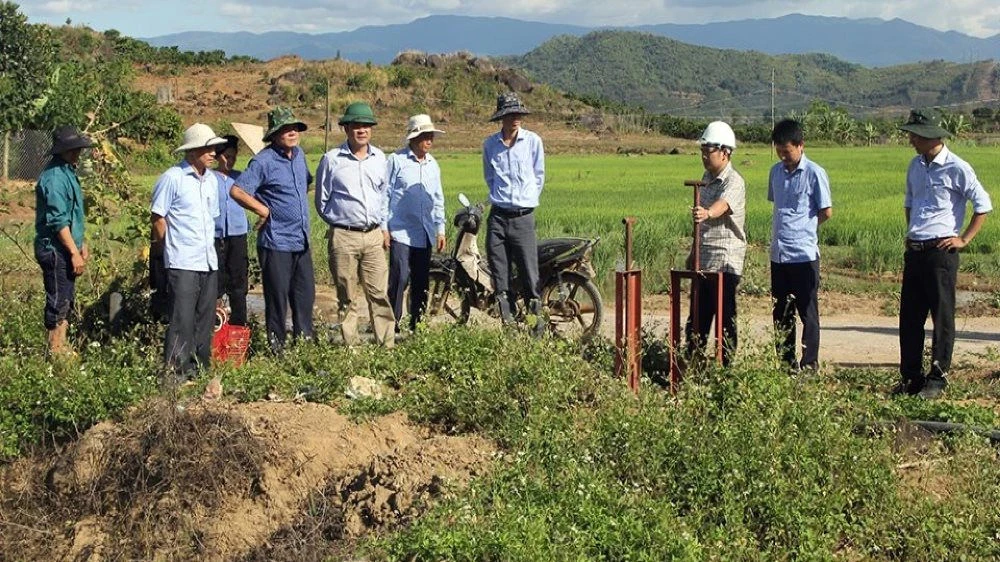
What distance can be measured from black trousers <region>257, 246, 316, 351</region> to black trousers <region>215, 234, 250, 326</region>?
17.2 inches

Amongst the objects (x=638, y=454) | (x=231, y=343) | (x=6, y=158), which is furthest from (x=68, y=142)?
(x=6, y=158)

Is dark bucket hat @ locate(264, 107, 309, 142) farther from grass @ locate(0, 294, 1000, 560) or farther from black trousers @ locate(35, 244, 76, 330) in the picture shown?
grass @ locate(0, 294, 1000, 560)

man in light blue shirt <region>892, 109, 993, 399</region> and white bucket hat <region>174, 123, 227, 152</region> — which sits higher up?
white bucket hat <region>174, 123, 227, 152</region>

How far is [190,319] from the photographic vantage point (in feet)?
22.4

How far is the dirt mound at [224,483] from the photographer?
482 centimetres

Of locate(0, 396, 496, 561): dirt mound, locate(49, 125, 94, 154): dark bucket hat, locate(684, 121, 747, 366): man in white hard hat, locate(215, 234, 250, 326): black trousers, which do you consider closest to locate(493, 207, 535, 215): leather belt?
locate(684, 121, 747, 366): man in white hard hat

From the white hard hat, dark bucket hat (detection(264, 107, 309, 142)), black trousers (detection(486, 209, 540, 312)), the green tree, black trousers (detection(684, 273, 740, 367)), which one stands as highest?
the green tree

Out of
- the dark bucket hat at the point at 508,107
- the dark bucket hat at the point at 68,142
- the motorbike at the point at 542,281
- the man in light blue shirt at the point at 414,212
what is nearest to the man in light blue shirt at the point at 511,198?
the dark bucket hat at the point at 508,107

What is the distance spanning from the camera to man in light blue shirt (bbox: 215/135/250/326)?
303 inches

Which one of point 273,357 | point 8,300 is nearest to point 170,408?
point 273,357

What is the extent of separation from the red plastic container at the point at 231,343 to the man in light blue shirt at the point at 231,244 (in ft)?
0.73

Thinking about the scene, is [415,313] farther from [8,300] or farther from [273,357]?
[8,300]

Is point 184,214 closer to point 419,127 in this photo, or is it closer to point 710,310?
point 419,127

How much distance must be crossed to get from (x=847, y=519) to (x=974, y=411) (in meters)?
1.65
